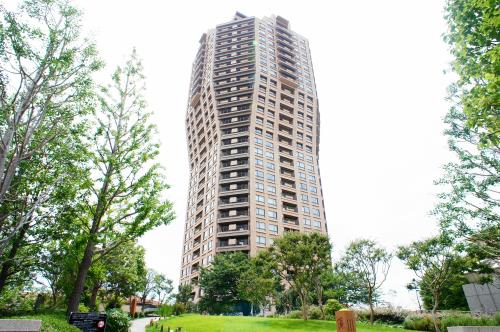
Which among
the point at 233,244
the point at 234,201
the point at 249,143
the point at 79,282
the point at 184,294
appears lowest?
the point at 79,282

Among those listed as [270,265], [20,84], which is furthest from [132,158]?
[270,265]

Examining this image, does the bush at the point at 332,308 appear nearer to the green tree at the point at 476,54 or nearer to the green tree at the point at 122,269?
the green tree at the point at 122,269

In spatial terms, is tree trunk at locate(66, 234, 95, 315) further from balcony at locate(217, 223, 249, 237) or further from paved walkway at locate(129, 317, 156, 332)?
balcony at locate(217, 223, 249, 237)

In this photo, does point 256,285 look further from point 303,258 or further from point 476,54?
point 476,54

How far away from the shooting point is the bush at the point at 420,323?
76.1 ft

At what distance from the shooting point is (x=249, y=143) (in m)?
61.7

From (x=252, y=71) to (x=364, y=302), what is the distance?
168 feet

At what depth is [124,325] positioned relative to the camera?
1616 cm

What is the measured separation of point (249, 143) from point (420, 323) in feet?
144

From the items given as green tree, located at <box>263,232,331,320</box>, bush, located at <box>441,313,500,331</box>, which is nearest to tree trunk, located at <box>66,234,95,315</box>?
green tree, located at <box>263,232,331,320</box>

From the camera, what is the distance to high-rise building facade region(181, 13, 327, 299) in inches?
2189

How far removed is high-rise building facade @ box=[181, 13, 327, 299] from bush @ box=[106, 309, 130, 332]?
34524 millimetres

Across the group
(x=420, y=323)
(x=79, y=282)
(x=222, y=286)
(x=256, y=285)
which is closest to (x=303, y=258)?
(x=256, y=285)

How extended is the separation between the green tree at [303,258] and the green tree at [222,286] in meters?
15.4
